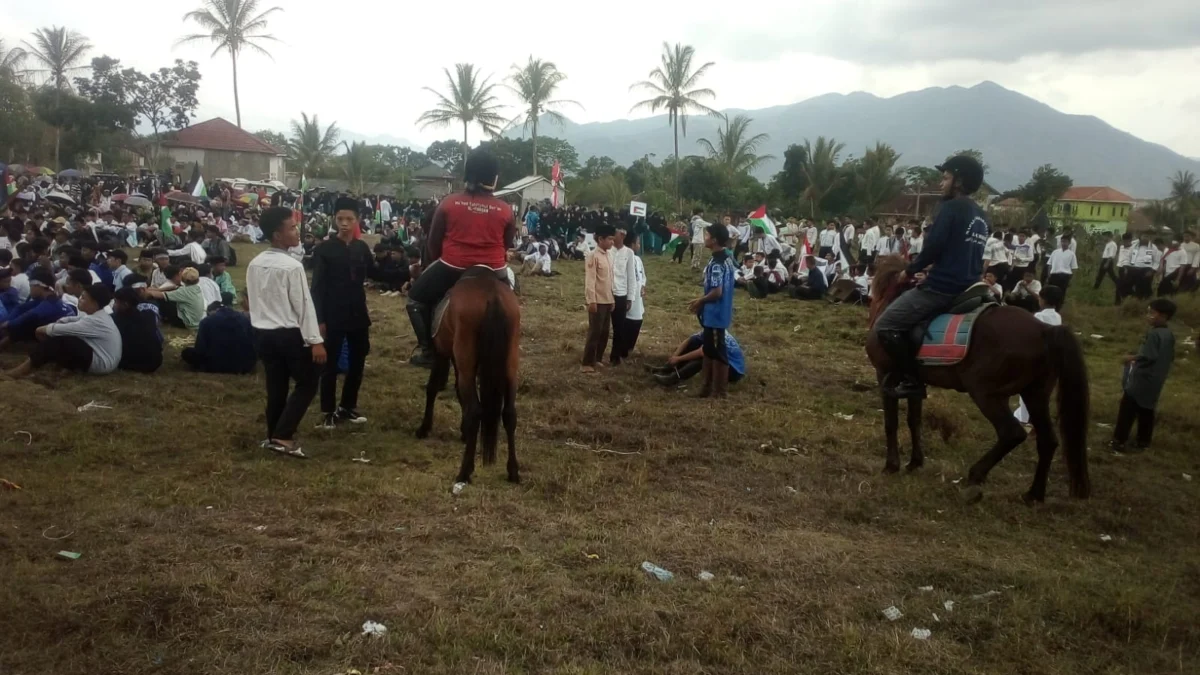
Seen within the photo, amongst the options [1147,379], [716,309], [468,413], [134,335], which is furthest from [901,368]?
[134,335]

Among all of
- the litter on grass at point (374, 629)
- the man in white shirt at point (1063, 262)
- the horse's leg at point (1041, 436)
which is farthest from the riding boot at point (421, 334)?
the man in white shirt at point (1063, 262)

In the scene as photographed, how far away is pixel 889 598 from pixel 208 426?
5743 millimetres

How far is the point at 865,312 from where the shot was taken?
16.8 m

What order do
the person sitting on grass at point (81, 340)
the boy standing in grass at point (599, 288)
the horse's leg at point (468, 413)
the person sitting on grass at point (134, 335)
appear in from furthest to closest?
the boy standing in grass at point (599, 288)
the person sitting on grass at point (134, 335)
the person sitting on grass at point (81, 340)
the horse's leg at point (468, 413)

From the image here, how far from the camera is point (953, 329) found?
6.32 meters

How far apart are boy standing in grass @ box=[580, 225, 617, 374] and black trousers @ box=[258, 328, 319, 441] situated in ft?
13.8

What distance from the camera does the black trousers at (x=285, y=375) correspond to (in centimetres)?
630

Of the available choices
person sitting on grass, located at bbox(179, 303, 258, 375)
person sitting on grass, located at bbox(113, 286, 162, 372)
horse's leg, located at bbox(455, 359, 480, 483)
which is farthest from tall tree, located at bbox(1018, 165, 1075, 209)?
horse's leg, located at bbox(455, 359, 480, 483)

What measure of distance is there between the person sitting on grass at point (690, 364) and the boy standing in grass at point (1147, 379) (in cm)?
386

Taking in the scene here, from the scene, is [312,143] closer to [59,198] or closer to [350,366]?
[59,198]

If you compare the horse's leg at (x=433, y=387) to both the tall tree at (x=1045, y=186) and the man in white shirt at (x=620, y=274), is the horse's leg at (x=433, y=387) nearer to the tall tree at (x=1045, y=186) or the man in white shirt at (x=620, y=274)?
the man in white shirt at (x=620, y=274)

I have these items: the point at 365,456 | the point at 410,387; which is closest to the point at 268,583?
the point at 365,456

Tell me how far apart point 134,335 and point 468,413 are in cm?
484

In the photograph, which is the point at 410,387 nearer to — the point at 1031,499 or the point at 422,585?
the point at 422,585
